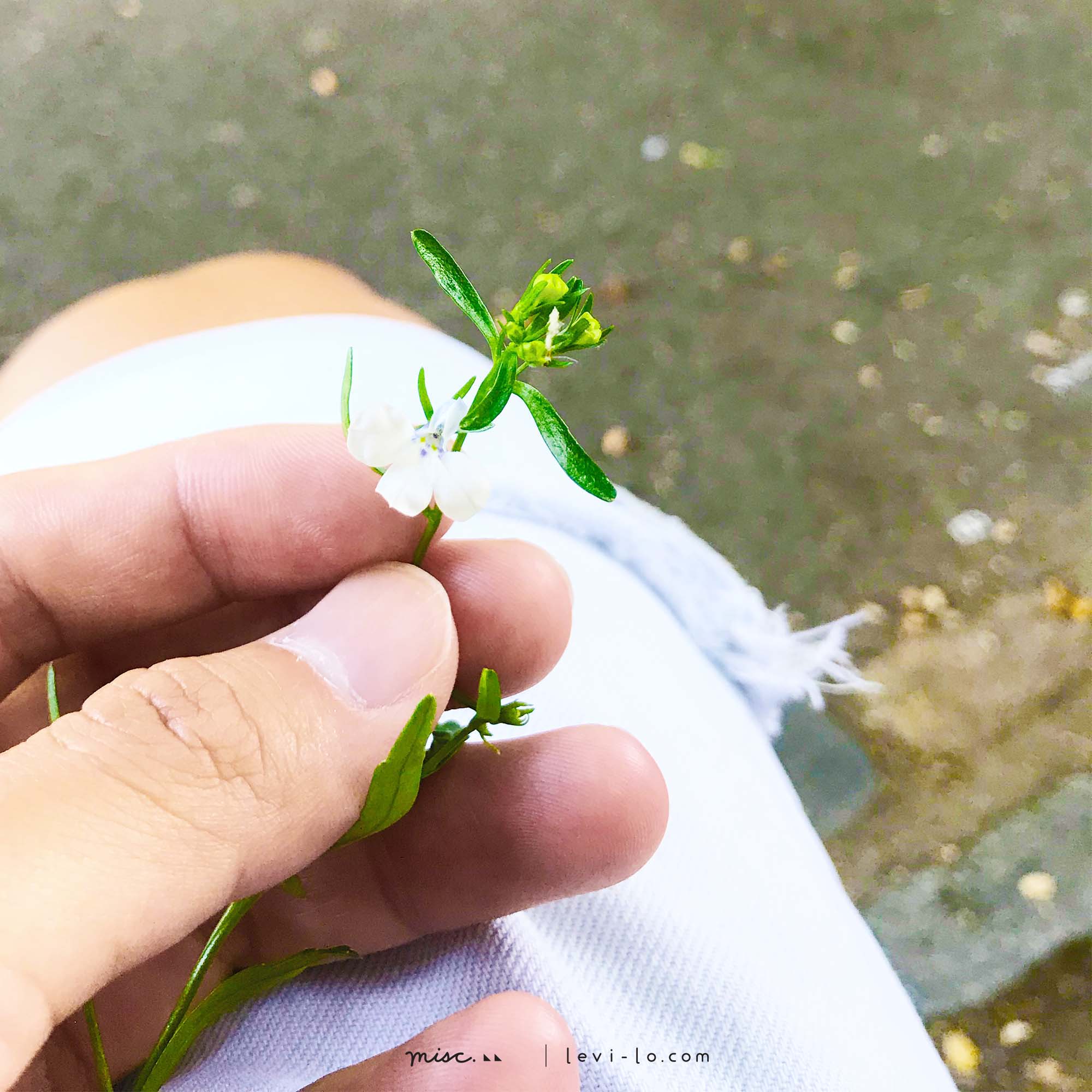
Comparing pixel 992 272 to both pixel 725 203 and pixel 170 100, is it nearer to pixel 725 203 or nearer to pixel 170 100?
pixel 725 203

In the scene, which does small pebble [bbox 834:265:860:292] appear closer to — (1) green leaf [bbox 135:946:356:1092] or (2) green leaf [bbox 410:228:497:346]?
(2) green leaf [bbox 410:228:497:346]

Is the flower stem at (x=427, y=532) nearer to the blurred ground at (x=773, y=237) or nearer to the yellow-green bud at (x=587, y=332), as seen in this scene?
the yellow-green bud at (x=587, y=332)

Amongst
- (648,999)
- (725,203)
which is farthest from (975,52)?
(648,999)

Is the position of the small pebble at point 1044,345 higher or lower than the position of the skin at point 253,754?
lower

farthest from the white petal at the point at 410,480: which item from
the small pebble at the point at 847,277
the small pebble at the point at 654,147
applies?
the small pebble at the point at 654,147

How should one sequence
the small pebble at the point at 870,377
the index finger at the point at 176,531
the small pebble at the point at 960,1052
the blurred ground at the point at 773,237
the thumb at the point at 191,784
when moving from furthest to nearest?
the small pebble at the point at 870,377 < the blurred ground at the point at 773,237 < the small pebble at the point at 960,1052 < the index finger at the point at 176,531 < the thumb at the point at 191,784

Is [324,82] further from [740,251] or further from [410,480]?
[410,480]

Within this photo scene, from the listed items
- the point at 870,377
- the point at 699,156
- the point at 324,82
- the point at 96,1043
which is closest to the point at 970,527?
the point at 870,377
